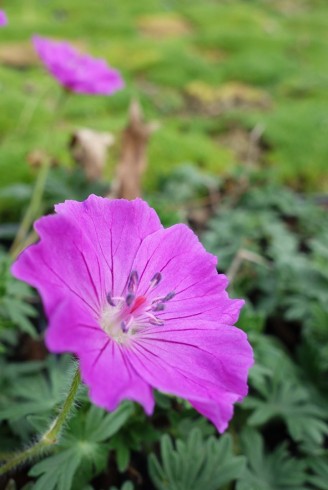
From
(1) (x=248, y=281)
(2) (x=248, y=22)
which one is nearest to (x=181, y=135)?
(1) (x=248, y=281)

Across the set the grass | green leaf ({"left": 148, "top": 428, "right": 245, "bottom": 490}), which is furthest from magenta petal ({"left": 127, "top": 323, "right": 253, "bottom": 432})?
the grass

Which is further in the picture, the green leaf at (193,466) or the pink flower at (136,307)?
the green leaf at (193,466)

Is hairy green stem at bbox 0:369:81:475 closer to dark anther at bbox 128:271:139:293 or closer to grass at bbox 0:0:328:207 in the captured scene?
dark anther at bbox 128:271:139:293

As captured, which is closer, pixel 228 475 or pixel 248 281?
pixel 228 475

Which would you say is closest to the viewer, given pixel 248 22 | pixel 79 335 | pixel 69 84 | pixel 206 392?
pixel 79 335

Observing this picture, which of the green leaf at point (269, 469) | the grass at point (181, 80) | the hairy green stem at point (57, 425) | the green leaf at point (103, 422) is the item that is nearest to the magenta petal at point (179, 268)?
the hairy green stem at point (57, 425)

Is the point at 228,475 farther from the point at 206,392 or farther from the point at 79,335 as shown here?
the point at 79,335

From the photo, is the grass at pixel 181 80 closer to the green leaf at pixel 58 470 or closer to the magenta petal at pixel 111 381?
the green leaf at pixel 58 470
